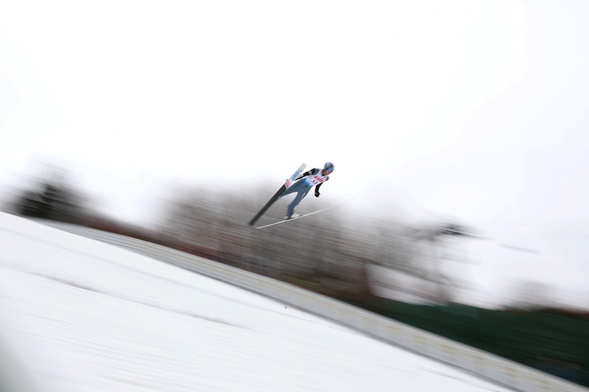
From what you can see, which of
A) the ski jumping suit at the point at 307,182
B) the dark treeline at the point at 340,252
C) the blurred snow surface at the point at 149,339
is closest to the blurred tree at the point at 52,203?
the dark treeline at the point at 340,252

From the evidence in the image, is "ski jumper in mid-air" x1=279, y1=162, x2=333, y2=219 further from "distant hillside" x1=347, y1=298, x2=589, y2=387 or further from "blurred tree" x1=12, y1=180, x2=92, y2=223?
"blurred tree" x1=12, y1=180, x2=92, y2=223

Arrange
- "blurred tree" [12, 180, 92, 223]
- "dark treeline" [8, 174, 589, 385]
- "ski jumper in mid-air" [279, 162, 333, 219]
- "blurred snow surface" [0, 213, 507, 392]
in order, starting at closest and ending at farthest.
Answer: "blurred snow surface" [0, 213, 507, 392] → "ski jumper in mid-air" [279, 162, 333, 219] → "dark treeline" [8, 174, 589, 385] → "blurred tree" [12, 180, 92, 223]

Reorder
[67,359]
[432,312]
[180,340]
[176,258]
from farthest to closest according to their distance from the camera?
[432,312]
[176,258]
[180,340]
[67,359]

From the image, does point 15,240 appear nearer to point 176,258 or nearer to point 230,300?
point 230,300

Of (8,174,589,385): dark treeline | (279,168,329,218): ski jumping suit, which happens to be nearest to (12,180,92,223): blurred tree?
(8,174,589,385): dark treeline

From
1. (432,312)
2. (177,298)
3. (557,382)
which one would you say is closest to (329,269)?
(432,312)

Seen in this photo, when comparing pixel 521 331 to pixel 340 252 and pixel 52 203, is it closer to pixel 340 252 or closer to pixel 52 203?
pixel 340 252

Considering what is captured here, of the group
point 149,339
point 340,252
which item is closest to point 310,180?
point 149,339

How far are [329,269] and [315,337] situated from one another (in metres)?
15.1

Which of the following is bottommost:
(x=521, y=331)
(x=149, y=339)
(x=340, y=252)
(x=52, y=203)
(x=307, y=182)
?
(x=149, y=339)

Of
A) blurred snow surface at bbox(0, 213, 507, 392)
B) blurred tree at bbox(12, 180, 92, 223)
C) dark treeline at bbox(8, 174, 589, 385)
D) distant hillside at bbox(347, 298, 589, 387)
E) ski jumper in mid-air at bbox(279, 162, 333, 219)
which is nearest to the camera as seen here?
blurred snow surface at bbox(0, 213, 507, 392)

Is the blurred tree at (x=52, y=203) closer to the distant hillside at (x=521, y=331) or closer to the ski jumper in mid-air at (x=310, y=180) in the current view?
the distant hillside at (x=521, y=331)

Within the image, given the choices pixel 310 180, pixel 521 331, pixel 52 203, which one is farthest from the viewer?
pixel 52 203

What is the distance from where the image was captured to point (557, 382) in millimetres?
8344
